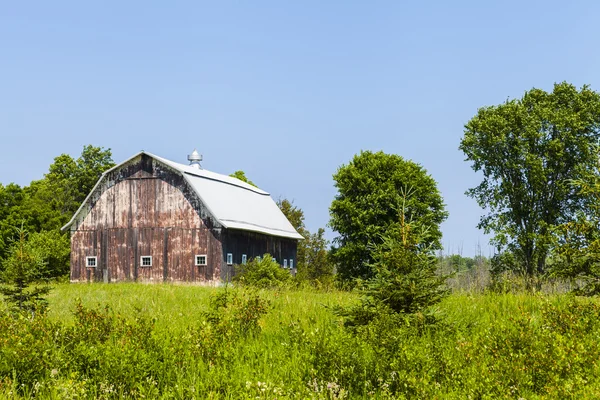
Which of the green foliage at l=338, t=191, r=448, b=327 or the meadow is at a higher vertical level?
the green foliage at l=338, t=191, r=448, b=327

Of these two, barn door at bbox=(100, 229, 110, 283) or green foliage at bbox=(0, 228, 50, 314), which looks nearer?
green foliage at bbox=(0, 228, 50, 314)

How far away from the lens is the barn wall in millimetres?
33188

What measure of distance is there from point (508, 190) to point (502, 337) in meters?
28.8

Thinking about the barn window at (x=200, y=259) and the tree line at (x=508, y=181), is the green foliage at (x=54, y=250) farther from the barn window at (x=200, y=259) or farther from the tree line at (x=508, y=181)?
the barn window at (x=200, y=259)

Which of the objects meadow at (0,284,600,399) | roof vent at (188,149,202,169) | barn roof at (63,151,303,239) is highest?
roof vent at (188,149,202,169)

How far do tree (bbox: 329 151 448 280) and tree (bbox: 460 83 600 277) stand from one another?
3.62 meters

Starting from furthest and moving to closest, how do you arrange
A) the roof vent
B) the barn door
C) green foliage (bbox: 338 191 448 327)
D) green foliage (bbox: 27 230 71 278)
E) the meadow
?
the roof vent, green foliage (bbox: 27 230 71 278), the barn door, green foliage (bbox: 338 191 448 327), the meadow

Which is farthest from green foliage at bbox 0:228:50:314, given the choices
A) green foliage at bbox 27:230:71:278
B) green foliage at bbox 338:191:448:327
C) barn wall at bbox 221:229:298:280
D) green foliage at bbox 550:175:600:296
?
green foliage at bbox 27:230:71:278

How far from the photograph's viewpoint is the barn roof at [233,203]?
109 feet

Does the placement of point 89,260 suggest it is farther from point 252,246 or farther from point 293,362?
point 293,362

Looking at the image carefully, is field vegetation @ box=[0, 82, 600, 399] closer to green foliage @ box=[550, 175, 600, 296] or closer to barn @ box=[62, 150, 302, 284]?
green foliage @ box=[550, 175, 600, 296]

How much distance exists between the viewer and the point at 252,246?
36.1 meters

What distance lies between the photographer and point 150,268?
33.9m

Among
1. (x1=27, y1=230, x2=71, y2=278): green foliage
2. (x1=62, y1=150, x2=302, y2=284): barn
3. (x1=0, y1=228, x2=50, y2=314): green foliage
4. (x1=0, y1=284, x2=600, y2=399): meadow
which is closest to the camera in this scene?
(x1=0, y1=284, x2=600, y2=399): meadow
